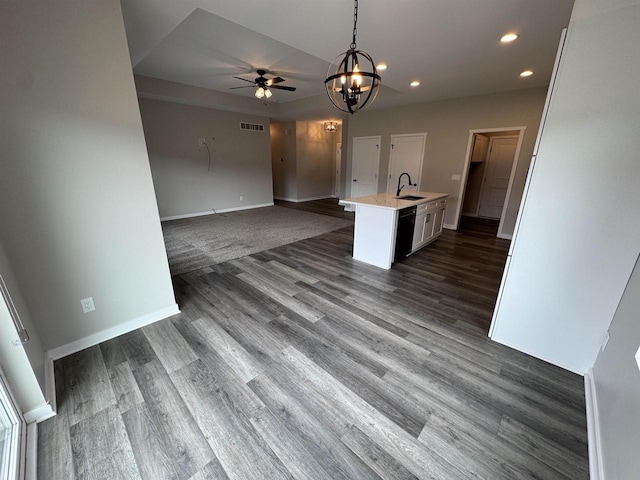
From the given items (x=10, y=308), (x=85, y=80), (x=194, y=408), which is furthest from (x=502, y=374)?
(x=85, y=80)

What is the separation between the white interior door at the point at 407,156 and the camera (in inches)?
232

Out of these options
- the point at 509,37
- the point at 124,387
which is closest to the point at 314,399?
the point at 124,387

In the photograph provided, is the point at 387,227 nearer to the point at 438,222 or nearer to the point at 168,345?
the point at 438,222

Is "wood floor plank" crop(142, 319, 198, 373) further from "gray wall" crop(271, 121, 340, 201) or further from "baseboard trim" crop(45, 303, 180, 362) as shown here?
"gray wall" crop(271, 121, 340, 201)

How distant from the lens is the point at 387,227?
342 centimetres

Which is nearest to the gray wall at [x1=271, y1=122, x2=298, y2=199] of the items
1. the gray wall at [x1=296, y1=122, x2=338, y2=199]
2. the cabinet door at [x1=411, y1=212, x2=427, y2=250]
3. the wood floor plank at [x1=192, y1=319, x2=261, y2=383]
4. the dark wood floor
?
the gray wall at [x1=296, y1=122, x2=338, y2=199]

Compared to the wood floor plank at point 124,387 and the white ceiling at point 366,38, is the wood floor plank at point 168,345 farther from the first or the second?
the white ceiling at point 366,38

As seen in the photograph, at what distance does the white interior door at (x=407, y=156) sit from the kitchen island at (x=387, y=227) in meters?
2.06

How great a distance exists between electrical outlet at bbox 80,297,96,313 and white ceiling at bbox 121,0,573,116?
100 inches

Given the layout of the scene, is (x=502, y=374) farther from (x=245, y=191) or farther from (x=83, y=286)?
(x=245, y=191)

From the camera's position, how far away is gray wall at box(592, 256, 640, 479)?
1.01 m

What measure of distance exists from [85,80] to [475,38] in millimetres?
3604

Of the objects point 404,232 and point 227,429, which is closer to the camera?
point 227,429

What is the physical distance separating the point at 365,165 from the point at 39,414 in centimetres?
696
